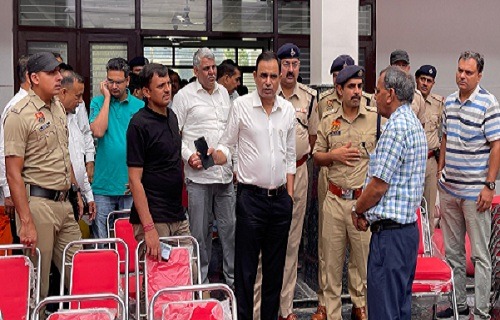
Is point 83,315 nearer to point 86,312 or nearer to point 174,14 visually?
point 86,312

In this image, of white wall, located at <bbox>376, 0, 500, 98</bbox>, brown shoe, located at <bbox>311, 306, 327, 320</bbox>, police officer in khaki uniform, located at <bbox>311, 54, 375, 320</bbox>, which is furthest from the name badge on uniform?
white wall, located at <bbox>376, 0, 500, 98</bbox>

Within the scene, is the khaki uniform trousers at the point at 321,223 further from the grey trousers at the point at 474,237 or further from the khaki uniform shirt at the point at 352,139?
the grey trousers at the point at 474,237

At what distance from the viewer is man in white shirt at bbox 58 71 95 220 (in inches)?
231

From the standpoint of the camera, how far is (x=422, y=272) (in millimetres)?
5242

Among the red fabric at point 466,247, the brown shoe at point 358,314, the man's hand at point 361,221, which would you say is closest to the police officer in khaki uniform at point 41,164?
the man's hand at point 361,221

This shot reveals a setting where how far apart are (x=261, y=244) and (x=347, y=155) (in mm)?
970

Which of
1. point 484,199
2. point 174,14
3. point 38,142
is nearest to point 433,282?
point 484,199

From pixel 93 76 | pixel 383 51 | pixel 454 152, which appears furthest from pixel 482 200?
pixel 93 76

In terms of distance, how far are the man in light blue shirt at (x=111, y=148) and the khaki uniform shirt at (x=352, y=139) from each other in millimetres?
1924

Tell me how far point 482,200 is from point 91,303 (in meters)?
3.17

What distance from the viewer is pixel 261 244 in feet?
17.1

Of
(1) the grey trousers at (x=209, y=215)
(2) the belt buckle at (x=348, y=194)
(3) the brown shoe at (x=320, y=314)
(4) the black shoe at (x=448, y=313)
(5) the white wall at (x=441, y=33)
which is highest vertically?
(5) the white wall at (x=441, y=33)

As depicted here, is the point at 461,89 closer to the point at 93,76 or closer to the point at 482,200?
the point at 482,200

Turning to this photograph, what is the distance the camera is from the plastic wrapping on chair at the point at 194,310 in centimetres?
399
